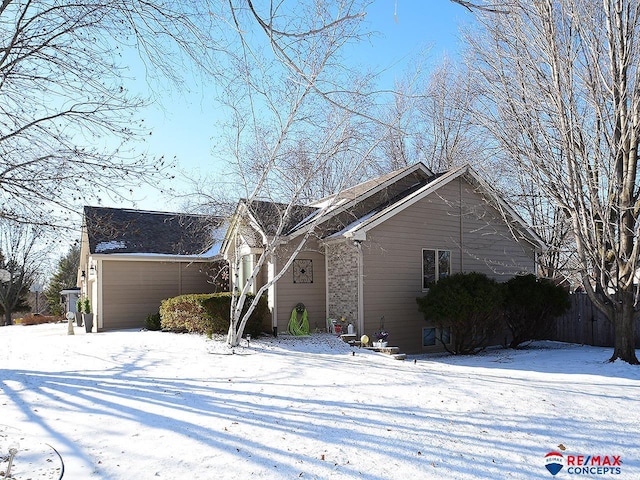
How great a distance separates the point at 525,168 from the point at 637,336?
5.84 metres

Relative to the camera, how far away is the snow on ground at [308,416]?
14.3ft

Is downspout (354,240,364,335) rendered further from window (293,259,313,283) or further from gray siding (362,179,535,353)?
window (293,259,313,283)

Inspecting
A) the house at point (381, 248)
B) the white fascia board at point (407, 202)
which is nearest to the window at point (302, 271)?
the house at point (381, 248)

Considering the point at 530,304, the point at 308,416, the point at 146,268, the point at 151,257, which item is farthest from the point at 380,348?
the point at 146,268

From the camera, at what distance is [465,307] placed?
12.1 m

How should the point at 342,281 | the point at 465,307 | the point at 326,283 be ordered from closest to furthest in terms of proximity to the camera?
the point at 465,307 → the point at 342,281 → the point at 326,283

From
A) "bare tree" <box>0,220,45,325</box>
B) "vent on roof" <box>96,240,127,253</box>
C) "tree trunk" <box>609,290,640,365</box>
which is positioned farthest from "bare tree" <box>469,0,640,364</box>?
"bare tree" <box>0,220,45,325</box>

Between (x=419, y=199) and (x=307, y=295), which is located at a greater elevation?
(x=419, y=199)

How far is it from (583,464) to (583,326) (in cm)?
1113

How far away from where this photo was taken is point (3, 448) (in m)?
4.61

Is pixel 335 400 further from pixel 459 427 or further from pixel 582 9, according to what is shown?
pixel 582 9

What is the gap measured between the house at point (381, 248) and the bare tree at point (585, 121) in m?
2.13

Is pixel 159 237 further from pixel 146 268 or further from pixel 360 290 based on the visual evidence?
pixel 360 290

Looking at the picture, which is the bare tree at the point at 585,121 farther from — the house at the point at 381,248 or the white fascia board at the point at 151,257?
the white fascia board at the point at 151,257
